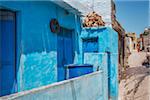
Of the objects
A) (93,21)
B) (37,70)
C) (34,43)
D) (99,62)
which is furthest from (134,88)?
(34,43)

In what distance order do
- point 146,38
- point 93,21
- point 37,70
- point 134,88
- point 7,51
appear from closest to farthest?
point 7,51 → point 37,70 → point 93,21 → point 134,88 → point 146,38

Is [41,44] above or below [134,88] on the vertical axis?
above

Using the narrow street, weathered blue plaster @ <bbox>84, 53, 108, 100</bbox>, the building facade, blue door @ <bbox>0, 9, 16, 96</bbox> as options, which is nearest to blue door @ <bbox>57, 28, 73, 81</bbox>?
the building facade

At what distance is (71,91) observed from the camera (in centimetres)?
514

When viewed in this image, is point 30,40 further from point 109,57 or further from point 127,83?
point 127,83

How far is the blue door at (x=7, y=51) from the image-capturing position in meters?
5.68

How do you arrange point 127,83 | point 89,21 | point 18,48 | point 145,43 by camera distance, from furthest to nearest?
point 145,43, point 127,83, point 89,21, point 18,48

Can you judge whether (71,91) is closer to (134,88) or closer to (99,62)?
(99,62)

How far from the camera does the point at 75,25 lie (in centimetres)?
1021

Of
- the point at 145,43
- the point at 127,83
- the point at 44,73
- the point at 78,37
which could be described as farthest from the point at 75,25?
the point at 145,43

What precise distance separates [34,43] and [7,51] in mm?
892

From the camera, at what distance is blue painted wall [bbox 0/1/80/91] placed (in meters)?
5.86

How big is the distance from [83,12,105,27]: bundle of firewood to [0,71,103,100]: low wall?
10.6ft

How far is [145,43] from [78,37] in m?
32.9
